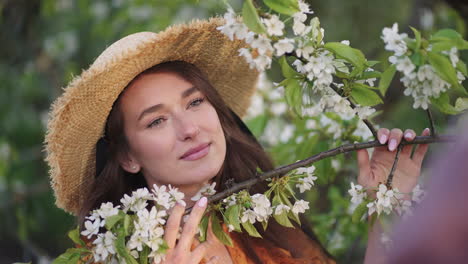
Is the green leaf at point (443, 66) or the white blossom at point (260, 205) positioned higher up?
the green leaf at point (443, 66)

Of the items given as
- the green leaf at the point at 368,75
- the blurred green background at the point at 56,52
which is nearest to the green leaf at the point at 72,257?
the green leaf at the point at 368,75

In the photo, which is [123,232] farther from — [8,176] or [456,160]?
[8,176]

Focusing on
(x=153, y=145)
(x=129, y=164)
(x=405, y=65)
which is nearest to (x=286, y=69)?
(x=405, y=65)

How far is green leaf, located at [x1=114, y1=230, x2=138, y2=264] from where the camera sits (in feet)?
5.07

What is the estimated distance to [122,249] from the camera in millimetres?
1546

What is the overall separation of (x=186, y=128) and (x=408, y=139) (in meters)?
0.63

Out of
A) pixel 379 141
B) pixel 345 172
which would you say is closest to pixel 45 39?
pixel 345 172

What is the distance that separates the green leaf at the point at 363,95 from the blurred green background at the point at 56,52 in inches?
106

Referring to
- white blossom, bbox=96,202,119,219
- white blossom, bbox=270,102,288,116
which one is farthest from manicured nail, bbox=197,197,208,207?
white blossom, bbox=270,102,288,116

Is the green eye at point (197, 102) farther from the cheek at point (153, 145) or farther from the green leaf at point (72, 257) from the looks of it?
the green leaf at point (72, 257)

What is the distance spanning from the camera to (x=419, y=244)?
1.72 feet

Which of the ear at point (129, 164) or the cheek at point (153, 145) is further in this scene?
the ear at point (129, 164)

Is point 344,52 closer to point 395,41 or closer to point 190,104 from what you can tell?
point 395,41

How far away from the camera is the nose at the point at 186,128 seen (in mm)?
1986
